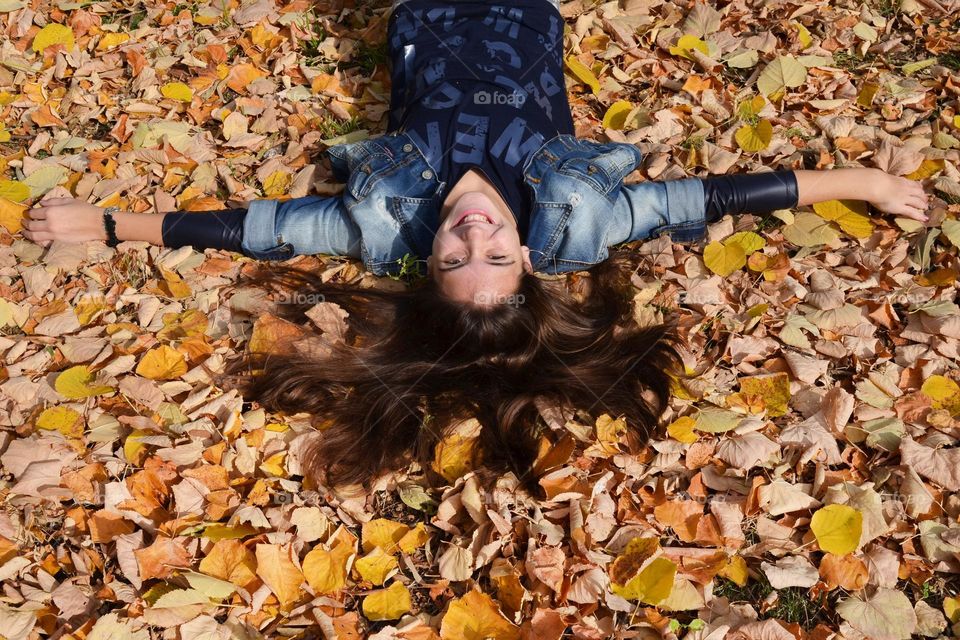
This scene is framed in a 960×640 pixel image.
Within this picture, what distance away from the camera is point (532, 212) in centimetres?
291

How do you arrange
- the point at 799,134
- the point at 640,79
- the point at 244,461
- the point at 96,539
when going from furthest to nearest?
the point at 640,79
the point at 799,134
the point at 244,461
the point at 96,539

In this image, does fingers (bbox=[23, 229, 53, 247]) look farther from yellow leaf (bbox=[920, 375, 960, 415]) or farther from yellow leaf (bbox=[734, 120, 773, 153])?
yellow leaf (bbox=[920, 375, 960, 415])

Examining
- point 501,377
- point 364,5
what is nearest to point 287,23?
point 364,5

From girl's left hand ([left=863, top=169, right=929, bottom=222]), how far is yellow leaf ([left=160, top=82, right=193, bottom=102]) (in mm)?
2880

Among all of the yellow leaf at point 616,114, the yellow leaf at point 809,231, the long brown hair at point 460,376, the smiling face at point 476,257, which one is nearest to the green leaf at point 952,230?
the yellow leaf at point 809,231

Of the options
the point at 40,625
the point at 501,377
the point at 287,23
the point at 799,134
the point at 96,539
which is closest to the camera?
the point at 40,625

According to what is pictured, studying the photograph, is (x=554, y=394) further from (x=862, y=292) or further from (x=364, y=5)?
(x=364, y=5)

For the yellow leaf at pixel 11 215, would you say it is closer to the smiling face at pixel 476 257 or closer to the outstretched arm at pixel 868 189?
the smiling face at pixel 476 257

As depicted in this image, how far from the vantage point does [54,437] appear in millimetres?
2471

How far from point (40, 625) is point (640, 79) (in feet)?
10.1

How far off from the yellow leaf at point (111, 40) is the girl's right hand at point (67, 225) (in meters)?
1.11

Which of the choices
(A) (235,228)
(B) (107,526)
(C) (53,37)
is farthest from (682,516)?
(C) (53,37)

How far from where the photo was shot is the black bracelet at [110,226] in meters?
3.03

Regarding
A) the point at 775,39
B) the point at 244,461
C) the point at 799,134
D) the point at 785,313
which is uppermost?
the point at 775,39
